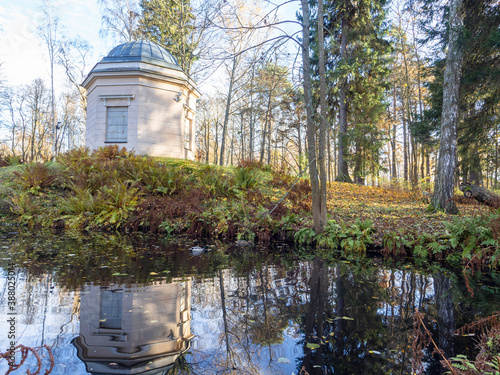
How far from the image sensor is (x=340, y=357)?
2.35 metres

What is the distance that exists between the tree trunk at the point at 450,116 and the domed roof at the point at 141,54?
1344cm

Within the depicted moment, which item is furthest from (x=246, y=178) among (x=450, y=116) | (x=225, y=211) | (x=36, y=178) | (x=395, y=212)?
(x=36, y=178)

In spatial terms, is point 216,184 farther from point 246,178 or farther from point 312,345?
point 312,345

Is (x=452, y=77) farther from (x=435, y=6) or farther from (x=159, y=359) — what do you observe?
(x=159, y=359)

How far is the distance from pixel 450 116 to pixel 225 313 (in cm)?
872

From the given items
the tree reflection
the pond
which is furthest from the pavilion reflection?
the tree reflection

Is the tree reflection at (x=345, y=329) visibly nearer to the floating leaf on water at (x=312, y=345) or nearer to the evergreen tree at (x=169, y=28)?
the floating leaf on water at (x=312, y=345)

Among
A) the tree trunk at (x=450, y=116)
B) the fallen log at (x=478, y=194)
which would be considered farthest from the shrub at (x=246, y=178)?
the fallen log at (x=478, y=194)

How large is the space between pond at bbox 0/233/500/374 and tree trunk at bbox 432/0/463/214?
419 cm

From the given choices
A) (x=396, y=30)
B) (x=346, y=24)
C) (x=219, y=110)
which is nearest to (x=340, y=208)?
(x=346, y=24)

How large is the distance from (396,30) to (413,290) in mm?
19270

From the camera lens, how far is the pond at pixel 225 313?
2285mm

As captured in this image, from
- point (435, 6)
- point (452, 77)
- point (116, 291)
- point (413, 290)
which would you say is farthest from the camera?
point (435, 6)

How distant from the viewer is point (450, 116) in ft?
27.5
